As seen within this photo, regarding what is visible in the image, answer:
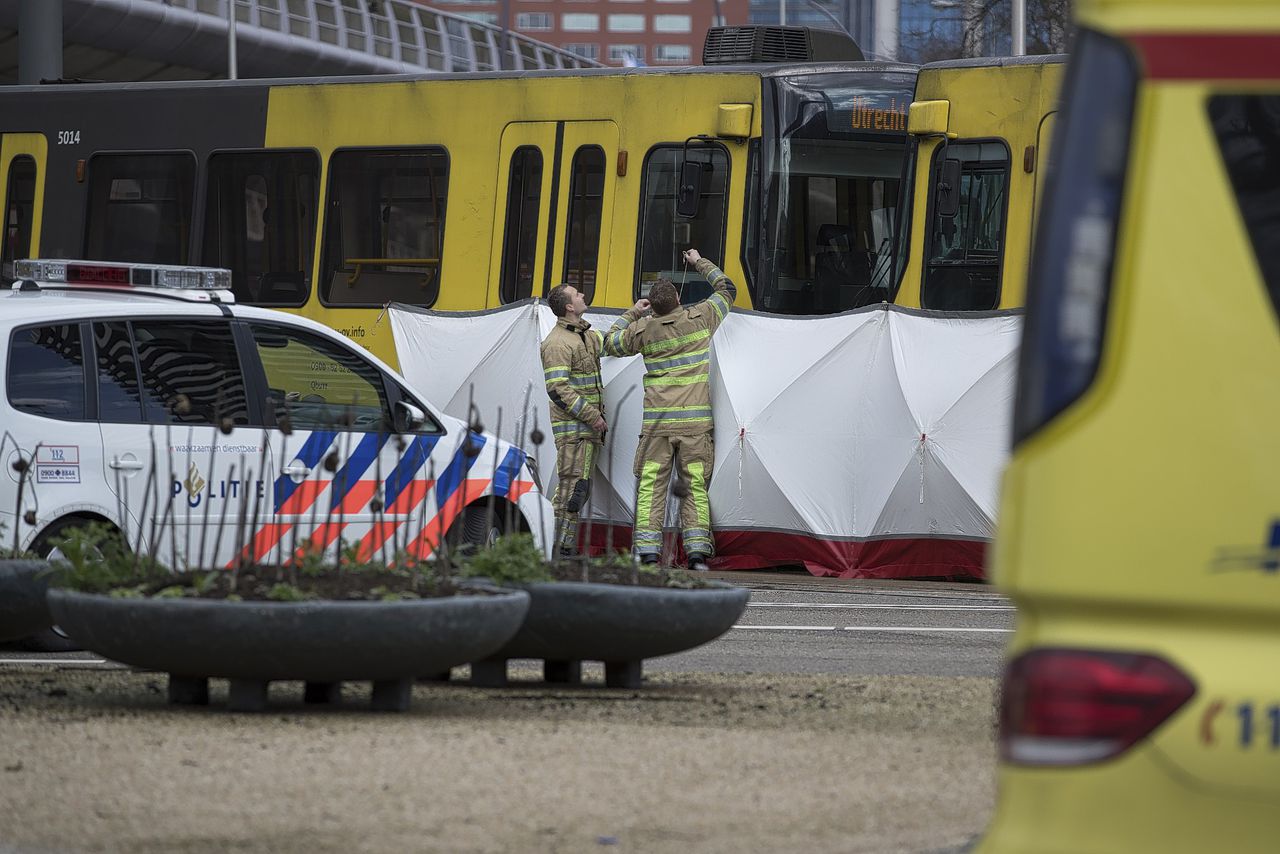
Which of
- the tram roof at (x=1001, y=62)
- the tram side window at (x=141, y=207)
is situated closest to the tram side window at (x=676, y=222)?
the tram roof at (x=1001, y=62)

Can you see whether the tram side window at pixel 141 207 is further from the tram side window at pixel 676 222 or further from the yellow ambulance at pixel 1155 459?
the yellow ambulance at pixel 1155 459

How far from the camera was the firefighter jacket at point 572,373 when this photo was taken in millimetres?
15844

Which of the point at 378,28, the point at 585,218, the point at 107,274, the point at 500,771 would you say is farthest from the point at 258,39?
the point at 500,771

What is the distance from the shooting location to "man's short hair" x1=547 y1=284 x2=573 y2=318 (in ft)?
51.8

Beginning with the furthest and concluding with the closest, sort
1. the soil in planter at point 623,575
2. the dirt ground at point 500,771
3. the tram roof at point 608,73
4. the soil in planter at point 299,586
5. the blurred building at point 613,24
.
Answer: the blurred building at point 613,24
the tram roof at point 608,73
the soil in planter at point 623,575
the soil in planter at point 299,586
the dirt ground at point 500,771

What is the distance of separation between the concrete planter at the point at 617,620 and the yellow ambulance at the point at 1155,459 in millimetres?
5319

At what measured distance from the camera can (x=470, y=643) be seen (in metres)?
7.91

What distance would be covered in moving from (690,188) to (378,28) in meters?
39.5

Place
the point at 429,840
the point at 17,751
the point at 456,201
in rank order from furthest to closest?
the point at 456,201, the point at 17,751, the point at 429,840

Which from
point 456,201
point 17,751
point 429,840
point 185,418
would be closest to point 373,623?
point 17,751

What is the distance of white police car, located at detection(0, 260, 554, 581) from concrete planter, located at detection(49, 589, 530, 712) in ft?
6.70

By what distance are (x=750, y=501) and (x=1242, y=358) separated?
12659 mm

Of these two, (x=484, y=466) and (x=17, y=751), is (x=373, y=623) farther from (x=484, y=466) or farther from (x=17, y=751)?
(x=484, y=466)

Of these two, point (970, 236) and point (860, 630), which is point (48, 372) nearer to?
point (860, 630)
